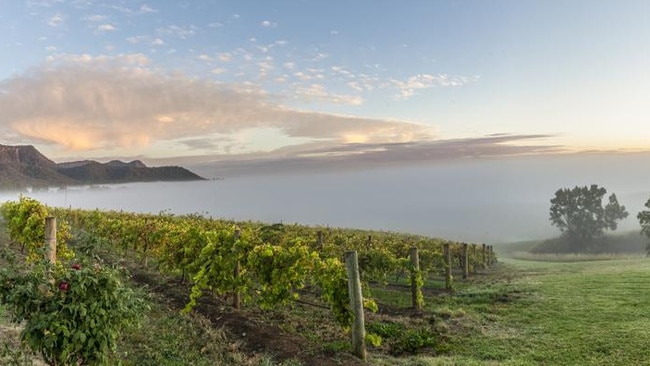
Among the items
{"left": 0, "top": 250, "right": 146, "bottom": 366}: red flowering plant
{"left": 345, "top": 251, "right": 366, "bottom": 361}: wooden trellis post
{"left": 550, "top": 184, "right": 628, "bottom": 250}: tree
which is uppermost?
{"left": 0, "top": 250, "right": 146, "bottom": 366}: red flowering plant

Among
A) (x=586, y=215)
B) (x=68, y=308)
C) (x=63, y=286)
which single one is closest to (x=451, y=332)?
(x=68, y=308)

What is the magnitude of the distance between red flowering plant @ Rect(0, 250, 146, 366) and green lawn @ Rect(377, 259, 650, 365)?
5.90 meters

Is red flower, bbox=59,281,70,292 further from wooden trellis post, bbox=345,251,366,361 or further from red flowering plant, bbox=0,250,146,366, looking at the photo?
wooden trellis post, bbox=345,251,366,361

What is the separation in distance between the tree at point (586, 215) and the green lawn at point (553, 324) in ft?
253

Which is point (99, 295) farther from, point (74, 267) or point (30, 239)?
point (30, 239)

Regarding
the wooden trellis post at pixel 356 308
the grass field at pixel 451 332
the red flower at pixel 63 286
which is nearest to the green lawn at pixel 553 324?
the grass field at pixel 451 332

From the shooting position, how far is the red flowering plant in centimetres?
557

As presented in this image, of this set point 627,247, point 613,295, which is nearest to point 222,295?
point 613,295

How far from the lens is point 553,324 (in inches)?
483

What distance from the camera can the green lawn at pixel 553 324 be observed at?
9.62 metres

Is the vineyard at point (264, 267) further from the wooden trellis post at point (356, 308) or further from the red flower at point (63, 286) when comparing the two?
the red flower at point (63, 286)

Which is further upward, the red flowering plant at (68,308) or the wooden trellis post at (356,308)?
the red flowering plant at (68,308)

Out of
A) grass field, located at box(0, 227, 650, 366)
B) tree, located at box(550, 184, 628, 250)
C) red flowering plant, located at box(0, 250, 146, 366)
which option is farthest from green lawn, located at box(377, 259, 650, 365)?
tree, located at box(550, 184, 628, 250)

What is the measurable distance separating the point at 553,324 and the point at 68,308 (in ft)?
40.1
